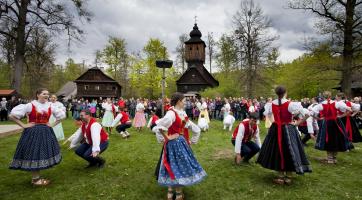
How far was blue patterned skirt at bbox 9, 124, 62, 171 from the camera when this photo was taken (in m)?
4.80

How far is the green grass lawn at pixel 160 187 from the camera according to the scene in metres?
4.66

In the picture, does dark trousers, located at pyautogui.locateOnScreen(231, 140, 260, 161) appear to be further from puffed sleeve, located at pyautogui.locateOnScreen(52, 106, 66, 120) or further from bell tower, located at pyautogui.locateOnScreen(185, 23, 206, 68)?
bell tower, located at pyautogui.locateOnScreen(185, 23, 206, 68)

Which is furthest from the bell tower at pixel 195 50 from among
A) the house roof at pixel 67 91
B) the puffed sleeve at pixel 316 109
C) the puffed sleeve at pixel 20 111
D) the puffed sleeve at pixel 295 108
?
the puffed sleeve at pixel 20 111

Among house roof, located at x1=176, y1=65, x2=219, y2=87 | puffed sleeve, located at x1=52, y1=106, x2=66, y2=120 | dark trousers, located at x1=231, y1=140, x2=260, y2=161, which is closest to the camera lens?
puffed sleeve, located at x1=52, y1=106, x2=66, y2=120

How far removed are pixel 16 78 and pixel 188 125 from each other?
16867mm

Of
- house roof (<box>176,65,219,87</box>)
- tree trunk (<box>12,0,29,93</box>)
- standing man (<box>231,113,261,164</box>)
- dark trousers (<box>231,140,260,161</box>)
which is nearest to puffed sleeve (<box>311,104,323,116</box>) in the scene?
standing man (<box>231,113,261,164</box>)

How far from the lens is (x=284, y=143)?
495 cm

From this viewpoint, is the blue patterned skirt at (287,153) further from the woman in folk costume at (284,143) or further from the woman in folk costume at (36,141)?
the woman in folk costume at (36,141)

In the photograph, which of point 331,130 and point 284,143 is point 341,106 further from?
point 284,143

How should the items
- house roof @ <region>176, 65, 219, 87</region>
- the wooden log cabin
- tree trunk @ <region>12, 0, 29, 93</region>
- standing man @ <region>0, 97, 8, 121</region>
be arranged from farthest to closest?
the wooden log cabin < house roof @ <region>176, 65, 219, 87</region> < standing man @ <region>0, 97, 8, 121</region> < tree trunk @ <region>12, 0, 29, 93</region>

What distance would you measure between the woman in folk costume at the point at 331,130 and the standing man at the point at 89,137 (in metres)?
5.26

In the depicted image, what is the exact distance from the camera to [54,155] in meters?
A: 5.09

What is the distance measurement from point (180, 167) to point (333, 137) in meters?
4.52

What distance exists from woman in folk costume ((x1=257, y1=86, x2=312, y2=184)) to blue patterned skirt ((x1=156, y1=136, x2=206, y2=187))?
1.60m
